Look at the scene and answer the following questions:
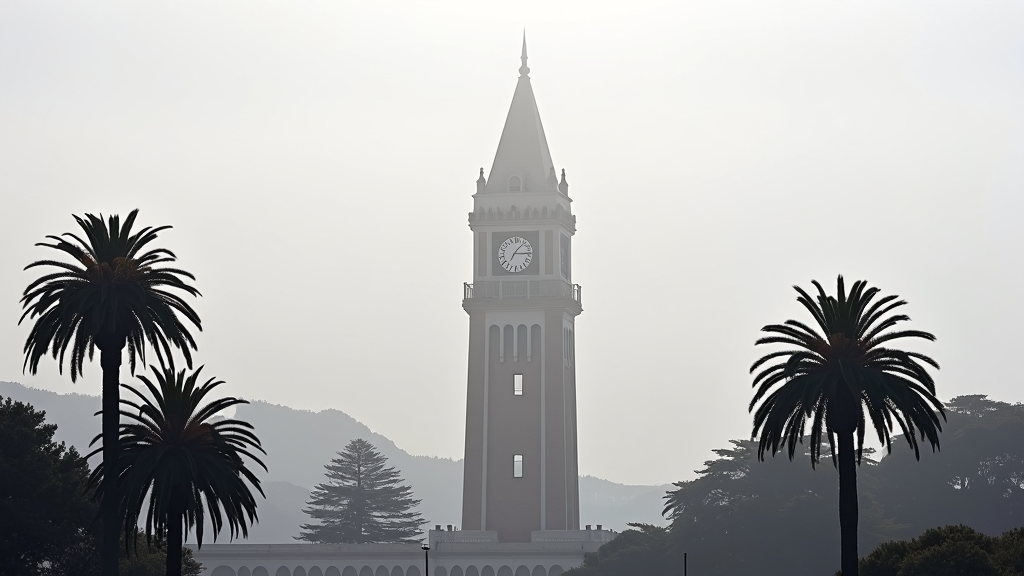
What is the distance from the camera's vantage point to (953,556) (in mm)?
71500

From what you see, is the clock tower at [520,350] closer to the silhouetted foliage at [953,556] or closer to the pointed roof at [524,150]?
the pointed roof at [524,150]

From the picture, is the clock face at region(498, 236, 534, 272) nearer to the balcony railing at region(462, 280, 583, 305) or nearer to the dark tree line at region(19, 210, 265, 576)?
the balcony railing at region(462, 280, 583, 305)

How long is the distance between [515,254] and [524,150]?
24.4 feet

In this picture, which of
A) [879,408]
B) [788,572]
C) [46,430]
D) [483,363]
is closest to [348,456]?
[483,363]

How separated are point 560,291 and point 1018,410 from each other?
143 ft

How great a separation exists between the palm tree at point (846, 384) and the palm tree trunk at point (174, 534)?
2080cm

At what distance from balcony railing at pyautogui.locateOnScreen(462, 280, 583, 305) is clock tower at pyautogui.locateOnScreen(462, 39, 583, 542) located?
65 mm

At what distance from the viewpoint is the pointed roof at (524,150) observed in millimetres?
121062

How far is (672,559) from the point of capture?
371 feet

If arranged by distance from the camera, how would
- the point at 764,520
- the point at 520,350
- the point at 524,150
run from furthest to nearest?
1. the point at 524,150
2. the point at 520,350
3. the point at 764,520

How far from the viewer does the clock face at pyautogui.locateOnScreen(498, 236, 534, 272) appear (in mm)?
120062

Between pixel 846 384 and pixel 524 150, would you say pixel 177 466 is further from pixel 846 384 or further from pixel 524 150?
pixel 524 150

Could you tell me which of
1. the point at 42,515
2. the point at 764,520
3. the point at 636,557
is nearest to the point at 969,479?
the point at 764,520

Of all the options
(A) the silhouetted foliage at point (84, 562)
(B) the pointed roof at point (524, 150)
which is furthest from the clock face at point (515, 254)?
(A) the silhouetted foliage at point (84, 562)
